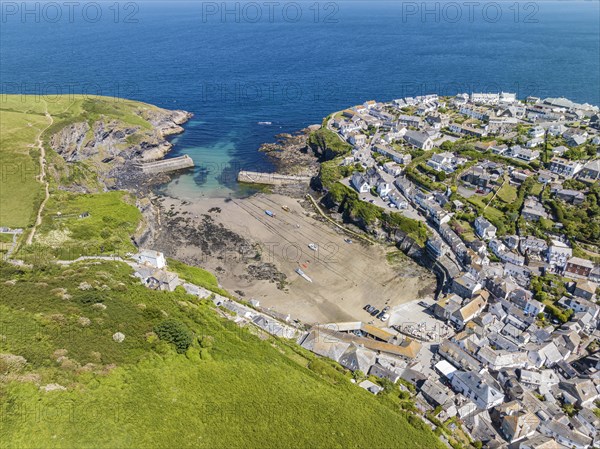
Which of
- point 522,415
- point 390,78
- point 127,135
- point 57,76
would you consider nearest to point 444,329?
point 522,415

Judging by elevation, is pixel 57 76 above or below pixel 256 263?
above

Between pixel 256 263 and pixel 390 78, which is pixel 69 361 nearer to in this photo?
pixel 256 263

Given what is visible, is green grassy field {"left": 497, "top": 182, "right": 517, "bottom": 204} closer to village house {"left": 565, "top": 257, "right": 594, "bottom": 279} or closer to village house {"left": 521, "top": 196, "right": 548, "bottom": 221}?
village house {"left": 521, "top": 196, "right": 548, "bottom": 221}

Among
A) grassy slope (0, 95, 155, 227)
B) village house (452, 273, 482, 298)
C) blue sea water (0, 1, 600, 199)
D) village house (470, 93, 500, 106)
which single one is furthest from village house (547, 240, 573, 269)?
grassy slope (0, 95, 155, 227)

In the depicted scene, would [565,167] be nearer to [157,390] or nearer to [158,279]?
[158,279]

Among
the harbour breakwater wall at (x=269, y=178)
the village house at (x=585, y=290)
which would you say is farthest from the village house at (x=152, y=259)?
the village house at (x=585, y=290)
